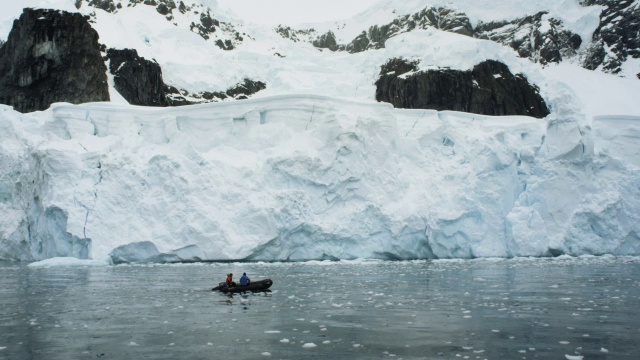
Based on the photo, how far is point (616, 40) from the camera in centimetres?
5250

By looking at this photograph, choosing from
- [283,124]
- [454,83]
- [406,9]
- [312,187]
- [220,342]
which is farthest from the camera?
[406,9]

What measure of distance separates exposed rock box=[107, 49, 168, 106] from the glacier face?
13786mm

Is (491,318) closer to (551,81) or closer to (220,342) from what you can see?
(220,342)

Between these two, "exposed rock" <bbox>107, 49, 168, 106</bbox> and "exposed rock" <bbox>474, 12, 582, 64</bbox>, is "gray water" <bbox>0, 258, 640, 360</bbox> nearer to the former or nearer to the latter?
"exposed rock" <bbox>107, 49, 168, 106</bbox>

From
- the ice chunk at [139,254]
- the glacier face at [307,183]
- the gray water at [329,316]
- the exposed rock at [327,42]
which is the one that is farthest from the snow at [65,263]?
the exposed rock at [327,42]

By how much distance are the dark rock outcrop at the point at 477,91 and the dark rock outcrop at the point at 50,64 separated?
71.1ft

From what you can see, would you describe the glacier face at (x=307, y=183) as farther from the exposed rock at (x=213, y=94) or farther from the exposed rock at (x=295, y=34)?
the exposed rock at (x=295, y=34)

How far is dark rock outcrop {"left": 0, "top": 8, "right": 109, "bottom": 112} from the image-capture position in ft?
138

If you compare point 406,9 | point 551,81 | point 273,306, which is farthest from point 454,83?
point 273,306

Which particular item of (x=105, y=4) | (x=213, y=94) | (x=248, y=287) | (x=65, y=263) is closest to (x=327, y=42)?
(x=213, y=94)

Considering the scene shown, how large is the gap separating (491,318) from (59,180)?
2183 cm

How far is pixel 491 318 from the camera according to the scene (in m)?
12.2

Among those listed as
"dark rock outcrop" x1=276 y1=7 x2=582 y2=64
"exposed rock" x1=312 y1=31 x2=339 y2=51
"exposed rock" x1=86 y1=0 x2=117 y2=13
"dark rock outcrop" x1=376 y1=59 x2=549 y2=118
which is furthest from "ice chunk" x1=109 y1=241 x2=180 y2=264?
"exposed rock" x1=312 y1=31 x2=339 y2=51

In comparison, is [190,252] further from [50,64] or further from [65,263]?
[50,64]
